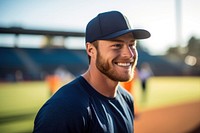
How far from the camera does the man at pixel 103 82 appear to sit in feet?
6.48

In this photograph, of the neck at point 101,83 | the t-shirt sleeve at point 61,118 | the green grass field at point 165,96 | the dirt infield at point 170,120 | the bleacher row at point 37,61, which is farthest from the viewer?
the bleacher row at point 37,61

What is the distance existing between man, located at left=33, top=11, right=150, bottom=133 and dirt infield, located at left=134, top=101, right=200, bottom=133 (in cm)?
570

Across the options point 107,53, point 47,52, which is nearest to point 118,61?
point 107,53

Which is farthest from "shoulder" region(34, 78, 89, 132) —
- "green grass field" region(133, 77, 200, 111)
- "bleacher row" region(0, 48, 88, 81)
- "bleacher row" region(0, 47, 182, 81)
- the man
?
"bleacher row" region(0, 48, 88, 81)

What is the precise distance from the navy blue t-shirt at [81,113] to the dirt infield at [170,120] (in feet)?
18.7

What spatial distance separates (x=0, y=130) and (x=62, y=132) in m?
6.74

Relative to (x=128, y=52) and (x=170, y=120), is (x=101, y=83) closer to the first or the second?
(x=128, y=52)

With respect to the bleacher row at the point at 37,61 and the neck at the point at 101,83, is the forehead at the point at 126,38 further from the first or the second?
the bleacher row at the point at 37,61

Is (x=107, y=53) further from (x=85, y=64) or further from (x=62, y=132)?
(x=85, y=64)

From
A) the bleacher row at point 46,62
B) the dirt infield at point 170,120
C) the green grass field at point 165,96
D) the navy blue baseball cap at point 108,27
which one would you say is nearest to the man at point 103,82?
the navy blue baseball cap at point 108,27

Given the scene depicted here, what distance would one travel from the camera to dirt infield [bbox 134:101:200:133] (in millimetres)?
8130

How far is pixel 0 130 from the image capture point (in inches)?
311

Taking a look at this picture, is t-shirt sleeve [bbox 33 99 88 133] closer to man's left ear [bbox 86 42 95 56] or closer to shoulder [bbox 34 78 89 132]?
shoulder [bbox 34 78 89 132]

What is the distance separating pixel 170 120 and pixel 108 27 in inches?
313
